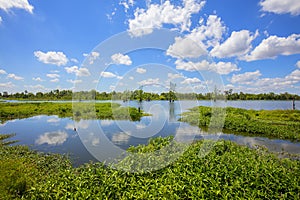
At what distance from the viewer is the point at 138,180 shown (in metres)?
3.76

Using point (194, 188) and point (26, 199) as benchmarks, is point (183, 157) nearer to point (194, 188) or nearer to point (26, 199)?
point (194, 188)

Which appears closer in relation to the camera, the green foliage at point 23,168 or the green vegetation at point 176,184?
the green vegetation at point 176,184

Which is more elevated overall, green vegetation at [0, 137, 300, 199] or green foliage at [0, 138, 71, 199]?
green vegetation at [0, 137, 300, 199]

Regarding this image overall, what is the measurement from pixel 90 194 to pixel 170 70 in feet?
13.0

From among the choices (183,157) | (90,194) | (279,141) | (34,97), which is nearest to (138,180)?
(90,194)

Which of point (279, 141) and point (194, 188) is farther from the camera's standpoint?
point (279, 141)

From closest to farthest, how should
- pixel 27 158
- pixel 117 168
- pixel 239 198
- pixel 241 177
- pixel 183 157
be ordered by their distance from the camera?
1. pixel 239 198
2. pixel 241 177
3. pixel 117 168
4. pixel 183 157
5. pixel 27 158

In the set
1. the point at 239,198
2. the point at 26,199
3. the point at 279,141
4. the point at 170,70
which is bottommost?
the point at 279,141

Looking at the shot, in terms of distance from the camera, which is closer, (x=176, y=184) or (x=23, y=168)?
(x=176, y=184)

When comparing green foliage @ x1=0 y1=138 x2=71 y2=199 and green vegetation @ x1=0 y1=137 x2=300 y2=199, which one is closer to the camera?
green vegetation @ x1=0 y1=137 x2=300 y2=199

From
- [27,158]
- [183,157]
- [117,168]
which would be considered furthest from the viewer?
[27,158]

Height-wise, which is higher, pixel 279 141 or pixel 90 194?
pixel 90 194

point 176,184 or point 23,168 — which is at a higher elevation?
point 176,184

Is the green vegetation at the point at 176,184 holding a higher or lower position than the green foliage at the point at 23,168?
higher
